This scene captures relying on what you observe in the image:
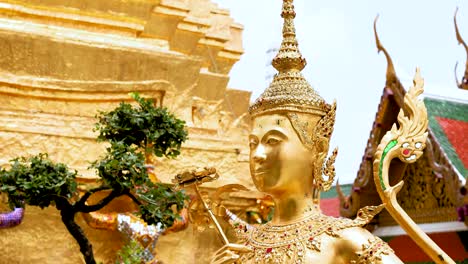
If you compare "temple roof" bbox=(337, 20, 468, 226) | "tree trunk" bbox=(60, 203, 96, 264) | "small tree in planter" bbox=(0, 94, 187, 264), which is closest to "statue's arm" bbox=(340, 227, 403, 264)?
"small tree in planter" bbox=(0, 94, 187, 264)

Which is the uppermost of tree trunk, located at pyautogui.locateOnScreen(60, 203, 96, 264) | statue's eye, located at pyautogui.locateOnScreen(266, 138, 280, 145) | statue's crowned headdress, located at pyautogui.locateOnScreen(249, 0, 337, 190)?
statue's crowned headdress, located at pyautogui.locateOnScreen(249, 0, 337, 190)

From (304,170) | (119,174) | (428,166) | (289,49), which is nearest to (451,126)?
(428,166)

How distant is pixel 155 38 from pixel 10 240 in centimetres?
239

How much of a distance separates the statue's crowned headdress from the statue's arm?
0.19 metres

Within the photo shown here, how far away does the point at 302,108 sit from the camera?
2.29 meters

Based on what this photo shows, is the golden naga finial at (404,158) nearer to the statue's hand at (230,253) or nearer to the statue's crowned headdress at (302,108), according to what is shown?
the statue's crowned headdress at (302,108)

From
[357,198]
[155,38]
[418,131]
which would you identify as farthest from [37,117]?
[418,131]

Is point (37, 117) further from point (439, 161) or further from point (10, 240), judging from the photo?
point (439, 161)

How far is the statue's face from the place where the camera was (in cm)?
223

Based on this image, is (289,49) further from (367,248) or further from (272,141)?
(367,248)

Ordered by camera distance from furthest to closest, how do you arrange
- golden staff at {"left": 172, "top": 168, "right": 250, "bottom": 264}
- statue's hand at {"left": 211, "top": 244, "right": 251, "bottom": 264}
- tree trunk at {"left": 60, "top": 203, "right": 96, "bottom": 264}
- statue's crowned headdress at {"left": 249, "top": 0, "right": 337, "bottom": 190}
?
tree trunk at {"left": 60, "top": 203, "right": 96, "bottom": 264}, statue's crowned headdress at {"left": 249, "top": 0, "right": 337, "bottom": 190}, golden staff at {"left": 172, "top": 168, "right": 250, "bottom": 264}, statue's hand at {"left": 211, "top": 244, "right": 251, "bottom": 264}

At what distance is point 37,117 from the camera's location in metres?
4.93

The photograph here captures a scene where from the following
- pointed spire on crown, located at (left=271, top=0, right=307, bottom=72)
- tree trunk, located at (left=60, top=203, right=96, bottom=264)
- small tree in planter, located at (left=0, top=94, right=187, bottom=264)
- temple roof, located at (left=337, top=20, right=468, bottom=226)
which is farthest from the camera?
temple roof, located at (left=337, top=20, right=468, bottom=226)

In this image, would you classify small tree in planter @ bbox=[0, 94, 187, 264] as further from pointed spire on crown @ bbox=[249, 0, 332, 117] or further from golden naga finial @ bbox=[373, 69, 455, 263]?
golden naga finial @ bbox=[373, 69, 455, 263]
